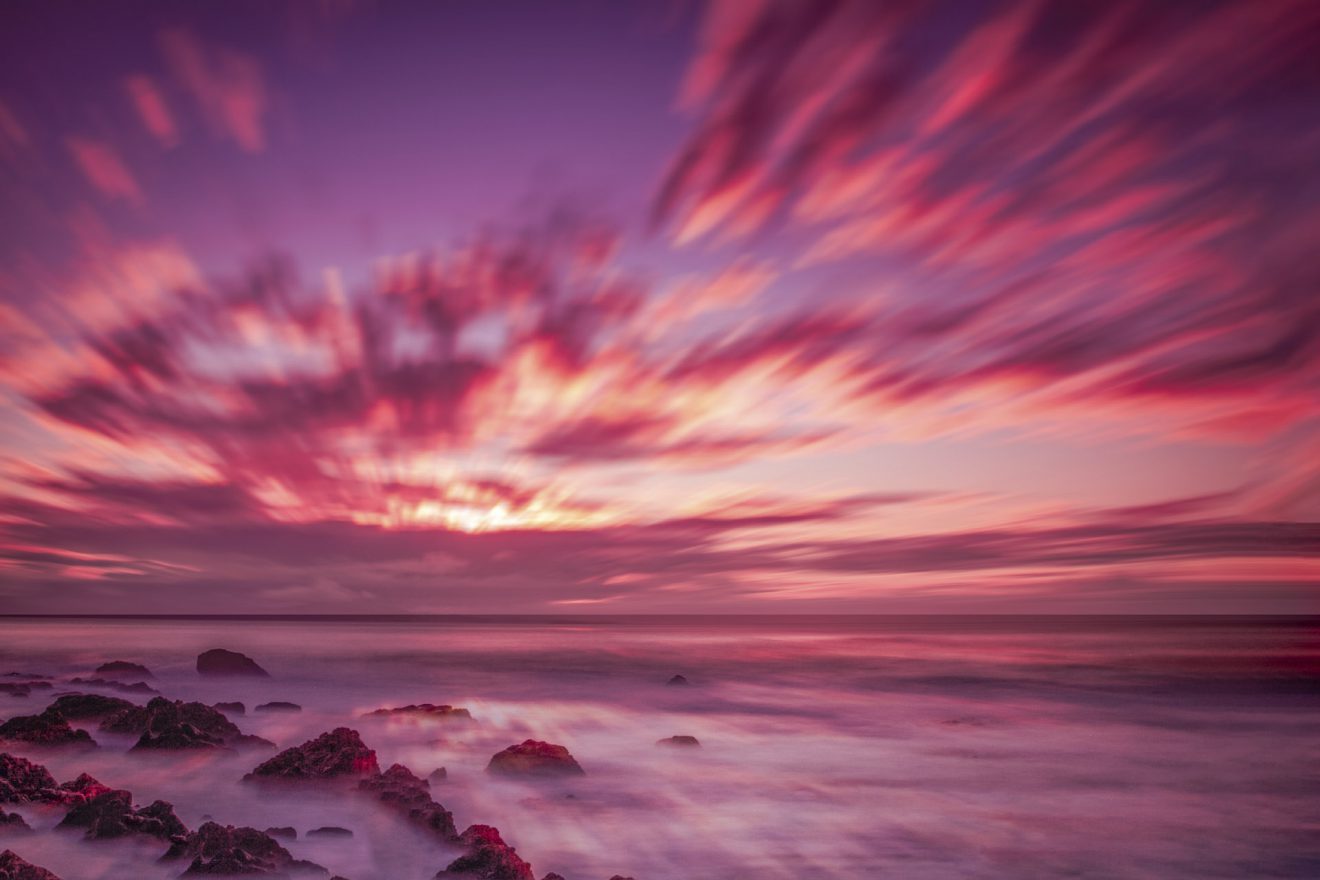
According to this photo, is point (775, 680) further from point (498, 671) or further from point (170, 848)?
point (170, 848)

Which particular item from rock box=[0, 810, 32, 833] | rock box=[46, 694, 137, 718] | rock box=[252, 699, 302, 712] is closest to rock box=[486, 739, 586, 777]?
rock box=[0, 810, 32, 833]

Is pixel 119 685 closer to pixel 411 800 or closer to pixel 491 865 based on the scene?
pixel 411 800

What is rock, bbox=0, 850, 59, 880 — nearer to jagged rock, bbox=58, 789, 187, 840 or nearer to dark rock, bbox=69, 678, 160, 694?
jagged rock, bbox=58, 789, 187, 840

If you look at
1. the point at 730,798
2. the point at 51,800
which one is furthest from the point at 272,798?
the point at 730,798

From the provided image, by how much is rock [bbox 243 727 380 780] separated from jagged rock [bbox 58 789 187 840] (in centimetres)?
321

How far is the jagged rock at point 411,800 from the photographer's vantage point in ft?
32.4

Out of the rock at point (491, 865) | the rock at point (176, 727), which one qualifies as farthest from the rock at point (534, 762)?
the rock at point (491, 865)

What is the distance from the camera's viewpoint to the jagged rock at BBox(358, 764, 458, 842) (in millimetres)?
9867

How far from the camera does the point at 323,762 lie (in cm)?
1230

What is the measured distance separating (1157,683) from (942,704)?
15.2 m

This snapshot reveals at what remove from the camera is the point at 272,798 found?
11.7 m

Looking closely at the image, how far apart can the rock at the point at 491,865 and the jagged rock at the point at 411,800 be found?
1.50 meters

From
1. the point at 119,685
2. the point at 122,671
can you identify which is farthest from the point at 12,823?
the point at 122,671

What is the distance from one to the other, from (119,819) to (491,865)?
430 centimetres
